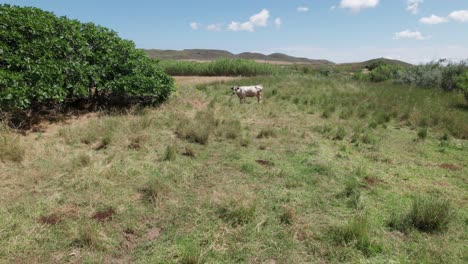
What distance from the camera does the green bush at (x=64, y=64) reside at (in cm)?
678

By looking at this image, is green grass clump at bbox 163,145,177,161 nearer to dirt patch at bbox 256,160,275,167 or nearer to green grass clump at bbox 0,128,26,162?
dirt patch at bbox 256,160,275,167

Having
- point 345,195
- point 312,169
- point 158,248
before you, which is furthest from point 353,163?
point 158,248

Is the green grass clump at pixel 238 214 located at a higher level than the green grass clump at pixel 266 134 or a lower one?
lower

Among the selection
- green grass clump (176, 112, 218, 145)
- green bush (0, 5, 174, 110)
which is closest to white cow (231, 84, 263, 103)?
green bush (0, 5, 174, 110)

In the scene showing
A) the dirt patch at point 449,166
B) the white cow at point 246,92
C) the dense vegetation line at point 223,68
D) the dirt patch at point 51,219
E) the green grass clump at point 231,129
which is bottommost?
the dirt patch at point 51,219

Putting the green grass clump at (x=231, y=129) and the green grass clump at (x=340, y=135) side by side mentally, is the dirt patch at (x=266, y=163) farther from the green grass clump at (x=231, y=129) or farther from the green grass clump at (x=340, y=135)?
the green grass clump at (x=340, y=135)

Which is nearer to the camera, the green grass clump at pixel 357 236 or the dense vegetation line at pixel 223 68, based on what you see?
the green grass clump at pixel 357 236

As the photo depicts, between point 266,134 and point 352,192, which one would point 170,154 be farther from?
point 352,192

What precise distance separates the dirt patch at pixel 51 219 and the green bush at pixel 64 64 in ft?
12.6

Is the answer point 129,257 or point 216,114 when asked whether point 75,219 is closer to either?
point 129,257

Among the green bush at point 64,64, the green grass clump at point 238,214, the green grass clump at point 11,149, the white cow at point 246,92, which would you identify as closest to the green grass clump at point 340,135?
the green grass clump at point 238,214

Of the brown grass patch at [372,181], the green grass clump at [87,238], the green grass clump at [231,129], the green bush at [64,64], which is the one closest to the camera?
the green grass clump at [87,238]

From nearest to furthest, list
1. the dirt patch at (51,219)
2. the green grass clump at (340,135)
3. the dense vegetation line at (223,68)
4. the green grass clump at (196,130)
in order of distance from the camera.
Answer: the dirt patch at (51,219), the green grass clump at (196,130), the green grass clump at (340,135), the dense vegetation line at (223,68)

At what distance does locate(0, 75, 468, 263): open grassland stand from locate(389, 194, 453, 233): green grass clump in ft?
0.05
